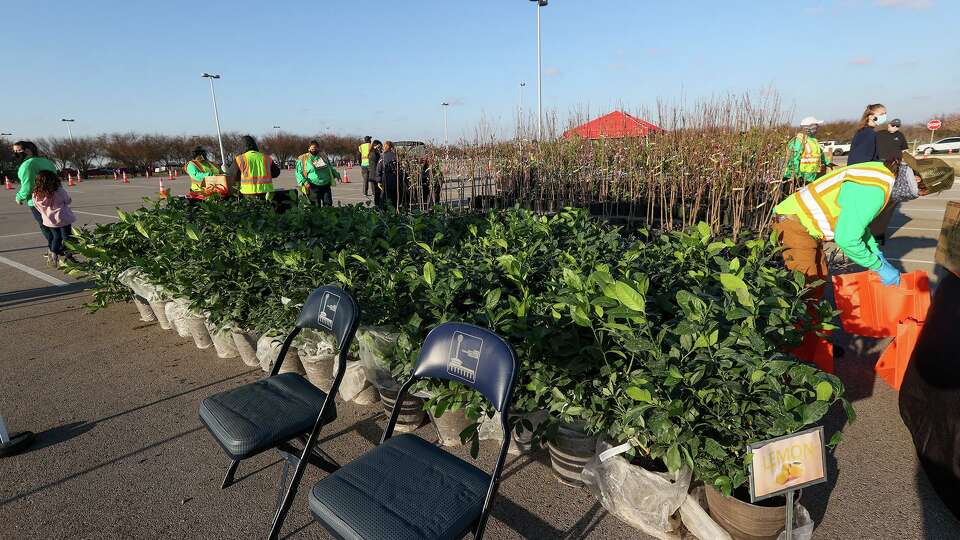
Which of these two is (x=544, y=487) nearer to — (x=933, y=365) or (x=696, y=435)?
(x=696, y=435)

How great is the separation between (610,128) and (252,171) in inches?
230

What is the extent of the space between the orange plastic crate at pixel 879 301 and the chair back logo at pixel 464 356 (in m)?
2.58

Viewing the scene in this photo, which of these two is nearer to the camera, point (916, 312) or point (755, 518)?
point (755, 518)

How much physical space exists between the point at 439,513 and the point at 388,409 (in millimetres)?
1447

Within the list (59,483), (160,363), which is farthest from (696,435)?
(160,363)

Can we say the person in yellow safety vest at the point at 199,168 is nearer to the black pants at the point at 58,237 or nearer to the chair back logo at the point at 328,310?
the black pants at the point at 58,237

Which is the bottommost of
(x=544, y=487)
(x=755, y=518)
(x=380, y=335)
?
(x=544, y=487)

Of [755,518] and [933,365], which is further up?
[933,365]

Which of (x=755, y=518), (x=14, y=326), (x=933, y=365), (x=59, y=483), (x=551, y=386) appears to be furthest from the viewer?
(x=14, y=326)

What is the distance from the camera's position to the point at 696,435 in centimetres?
180

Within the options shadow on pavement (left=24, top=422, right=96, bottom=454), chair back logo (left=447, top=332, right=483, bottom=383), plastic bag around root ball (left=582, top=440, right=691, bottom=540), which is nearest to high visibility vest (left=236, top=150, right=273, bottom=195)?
shadow on pavement (left=24, top=422, right=96, bottom=454)

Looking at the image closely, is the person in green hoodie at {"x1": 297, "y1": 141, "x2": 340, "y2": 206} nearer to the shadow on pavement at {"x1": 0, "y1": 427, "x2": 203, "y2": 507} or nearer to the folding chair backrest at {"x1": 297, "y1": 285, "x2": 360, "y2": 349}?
the shadow on pavement at {"x1": 0, "y1": 427, "x2": 203, "y2": 507}

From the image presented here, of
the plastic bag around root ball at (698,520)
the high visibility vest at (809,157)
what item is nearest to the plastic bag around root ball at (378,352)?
the plastic bag around root ball at (698,520)

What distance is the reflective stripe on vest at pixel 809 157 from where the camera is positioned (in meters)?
6.70
